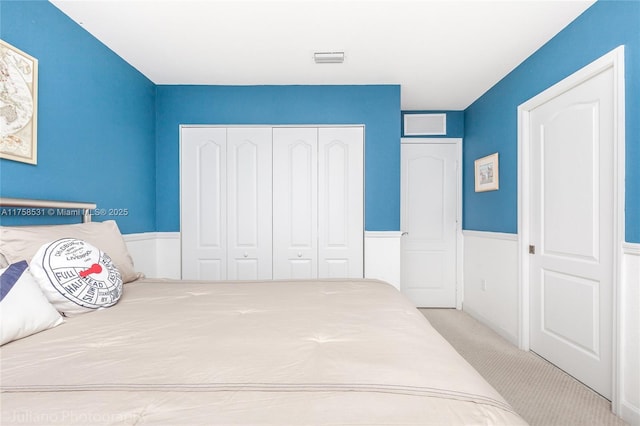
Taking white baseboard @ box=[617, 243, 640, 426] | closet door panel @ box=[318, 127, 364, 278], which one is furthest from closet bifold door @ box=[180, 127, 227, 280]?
white baseboard @ box=[617, 243, 640, 426]

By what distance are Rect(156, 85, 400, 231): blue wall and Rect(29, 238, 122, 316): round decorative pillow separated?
1.87 meters

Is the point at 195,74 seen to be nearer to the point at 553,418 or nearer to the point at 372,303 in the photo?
the point at 372,303

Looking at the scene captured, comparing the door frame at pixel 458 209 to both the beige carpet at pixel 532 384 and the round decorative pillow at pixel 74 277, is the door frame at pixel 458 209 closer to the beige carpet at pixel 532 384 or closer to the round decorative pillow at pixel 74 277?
the beige carpet at pixel 532 384

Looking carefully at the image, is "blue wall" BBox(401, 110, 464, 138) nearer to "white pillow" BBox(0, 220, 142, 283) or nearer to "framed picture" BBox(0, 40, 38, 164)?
"white pillow" BBox(0, 220, 142, 283)

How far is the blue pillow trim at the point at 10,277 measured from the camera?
1086 mm

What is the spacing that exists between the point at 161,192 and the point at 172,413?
302 cm

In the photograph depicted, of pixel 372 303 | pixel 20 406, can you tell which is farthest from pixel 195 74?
pixel 20 406

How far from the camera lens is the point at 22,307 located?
1.10m

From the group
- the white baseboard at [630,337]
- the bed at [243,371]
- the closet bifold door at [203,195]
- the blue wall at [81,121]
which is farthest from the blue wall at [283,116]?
the bed at [243,371]

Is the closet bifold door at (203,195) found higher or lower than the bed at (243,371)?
higher

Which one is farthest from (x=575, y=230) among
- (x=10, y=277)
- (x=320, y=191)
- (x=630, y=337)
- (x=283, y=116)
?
(x=10, y=277)

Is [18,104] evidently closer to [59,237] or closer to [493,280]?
[59,237]

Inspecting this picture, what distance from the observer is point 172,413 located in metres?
0.66

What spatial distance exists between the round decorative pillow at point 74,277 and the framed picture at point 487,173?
11.0 feet
